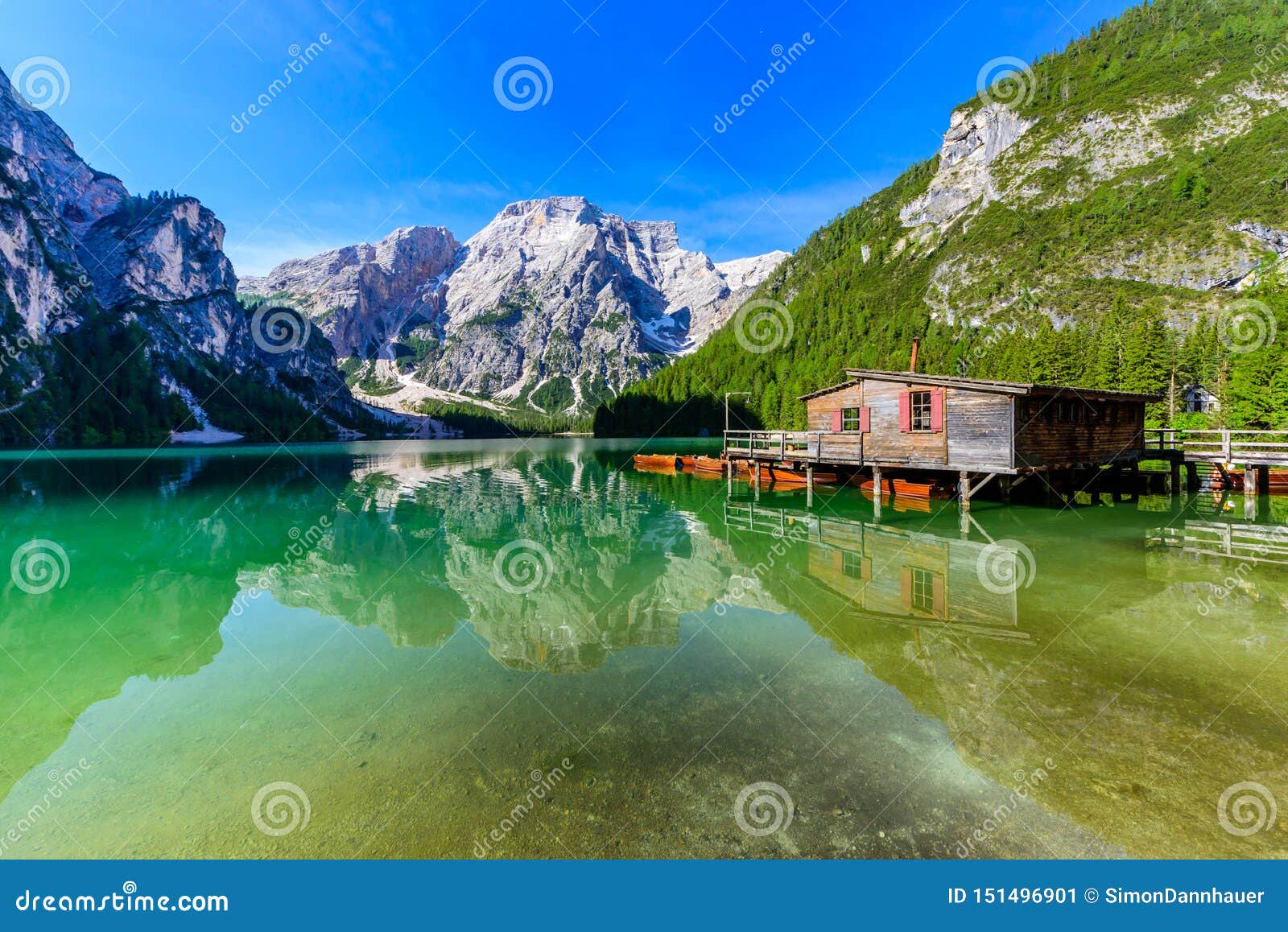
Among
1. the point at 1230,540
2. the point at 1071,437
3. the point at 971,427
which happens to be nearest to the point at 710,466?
the point at 971,427

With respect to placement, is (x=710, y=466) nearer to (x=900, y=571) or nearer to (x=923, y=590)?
(x=900, y=571)

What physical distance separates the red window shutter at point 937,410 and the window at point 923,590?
12.2 metres

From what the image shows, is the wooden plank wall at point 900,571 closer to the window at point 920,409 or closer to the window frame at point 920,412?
the window frame at point 920,412

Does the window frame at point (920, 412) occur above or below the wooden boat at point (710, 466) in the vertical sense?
above

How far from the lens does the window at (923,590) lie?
12.7m

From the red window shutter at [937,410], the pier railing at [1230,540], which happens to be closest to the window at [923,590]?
the pier railing at [1230,540]

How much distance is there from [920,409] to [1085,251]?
398 ft

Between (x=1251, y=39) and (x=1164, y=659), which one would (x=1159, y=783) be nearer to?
(x=1164, y=659)

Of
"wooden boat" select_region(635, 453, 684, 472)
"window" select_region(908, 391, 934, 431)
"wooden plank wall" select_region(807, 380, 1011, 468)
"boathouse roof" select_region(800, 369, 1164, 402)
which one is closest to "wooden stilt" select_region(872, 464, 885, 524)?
"wooden plank wall" select_region(807, 380, 1011, 468)

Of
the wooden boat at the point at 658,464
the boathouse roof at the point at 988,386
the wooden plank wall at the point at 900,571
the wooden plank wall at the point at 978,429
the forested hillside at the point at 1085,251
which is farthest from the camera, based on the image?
the forested hillside at the point at 1085,251

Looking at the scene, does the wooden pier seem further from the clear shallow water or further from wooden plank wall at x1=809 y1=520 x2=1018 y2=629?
wooden plank wall at x1=809 y1=520 x2=1018 y2=629

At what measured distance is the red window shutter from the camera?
2550 cm

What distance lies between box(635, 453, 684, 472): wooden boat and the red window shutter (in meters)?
30.8

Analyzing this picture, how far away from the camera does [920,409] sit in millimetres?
26734
